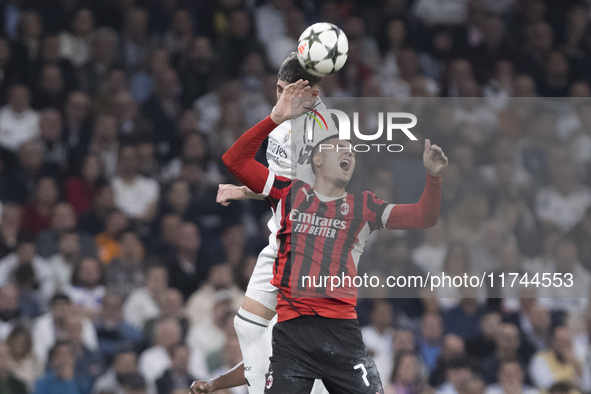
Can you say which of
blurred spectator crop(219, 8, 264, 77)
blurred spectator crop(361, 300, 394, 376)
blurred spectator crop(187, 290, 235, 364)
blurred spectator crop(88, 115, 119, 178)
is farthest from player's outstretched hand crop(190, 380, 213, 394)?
blurred spectator crop(219, 8, 264, 77)

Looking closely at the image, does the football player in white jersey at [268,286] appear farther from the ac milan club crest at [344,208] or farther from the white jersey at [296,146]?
the ac milan club crest at [344,208]

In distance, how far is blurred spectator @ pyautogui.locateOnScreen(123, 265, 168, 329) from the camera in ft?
24.7

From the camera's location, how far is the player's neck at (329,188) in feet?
15.4

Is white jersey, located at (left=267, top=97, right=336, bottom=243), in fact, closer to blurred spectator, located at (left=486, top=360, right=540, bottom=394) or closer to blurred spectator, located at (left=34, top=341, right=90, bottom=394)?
blurred spectator, located at (left=34, top=341, right=90, bottom=394)

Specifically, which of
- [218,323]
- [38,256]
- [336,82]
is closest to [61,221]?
[38,256]

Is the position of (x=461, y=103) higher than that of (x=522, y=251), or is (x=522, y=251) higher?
(x=461, y=103)

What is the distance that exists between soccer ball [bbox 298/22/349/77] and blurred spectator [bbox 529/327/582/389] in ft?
12.4

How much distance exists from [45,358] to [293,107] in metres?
4.03

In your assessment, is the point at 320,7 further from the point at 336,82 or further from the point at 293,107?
the point at 293,107

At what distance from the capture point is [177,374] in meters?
7.14

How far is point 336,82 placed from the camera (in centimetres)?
935

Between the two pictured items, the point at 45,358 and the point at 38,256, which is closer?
the point at 45,358

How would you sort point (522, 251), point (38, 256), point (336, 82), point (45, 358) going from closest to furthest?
1. point (522, 251)
2. point (45, 358)
3. point (38, 256)
4. point (336, 82)

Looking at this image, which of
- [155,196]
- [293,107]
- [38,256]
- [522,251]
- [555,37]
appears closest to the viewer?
[293,107]
